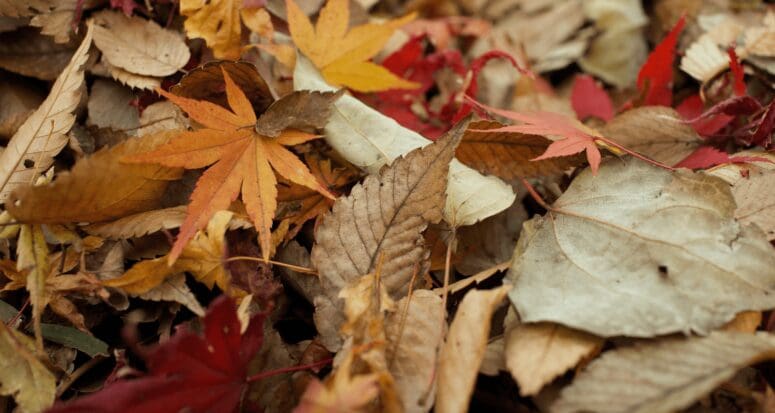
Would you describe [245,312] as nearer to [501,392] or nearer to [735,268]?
[501,392]

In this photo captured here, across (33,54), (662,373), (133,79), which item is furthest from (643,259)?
(33,54)

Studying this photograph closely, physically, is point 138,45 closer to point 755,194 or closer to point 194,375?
point 194,375

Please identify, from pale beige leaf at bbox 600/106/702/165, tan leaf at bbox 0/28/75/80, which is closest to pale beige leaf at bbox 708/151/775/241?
pale beige leaf at bbox 600/106/702/165

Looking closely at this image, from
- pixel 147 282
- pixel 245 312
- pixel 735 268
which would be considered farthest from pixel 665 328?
pixel 147 282

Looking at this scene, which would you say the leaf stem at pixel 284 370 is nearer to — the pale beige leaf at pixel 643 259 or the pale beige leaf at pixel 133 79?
the pale beige leaf at pixel 643 259

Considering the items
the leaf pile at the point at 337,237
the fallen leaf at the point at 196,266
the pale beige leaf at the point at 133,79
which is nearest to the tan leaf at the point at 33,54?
the leaf pile at the point at 337,237

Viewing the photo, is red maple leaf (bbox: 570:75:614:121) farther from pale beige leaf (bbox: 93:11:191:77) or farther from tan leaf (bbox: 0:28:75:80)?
tan leaf (bbox: 0:28:75:80)
